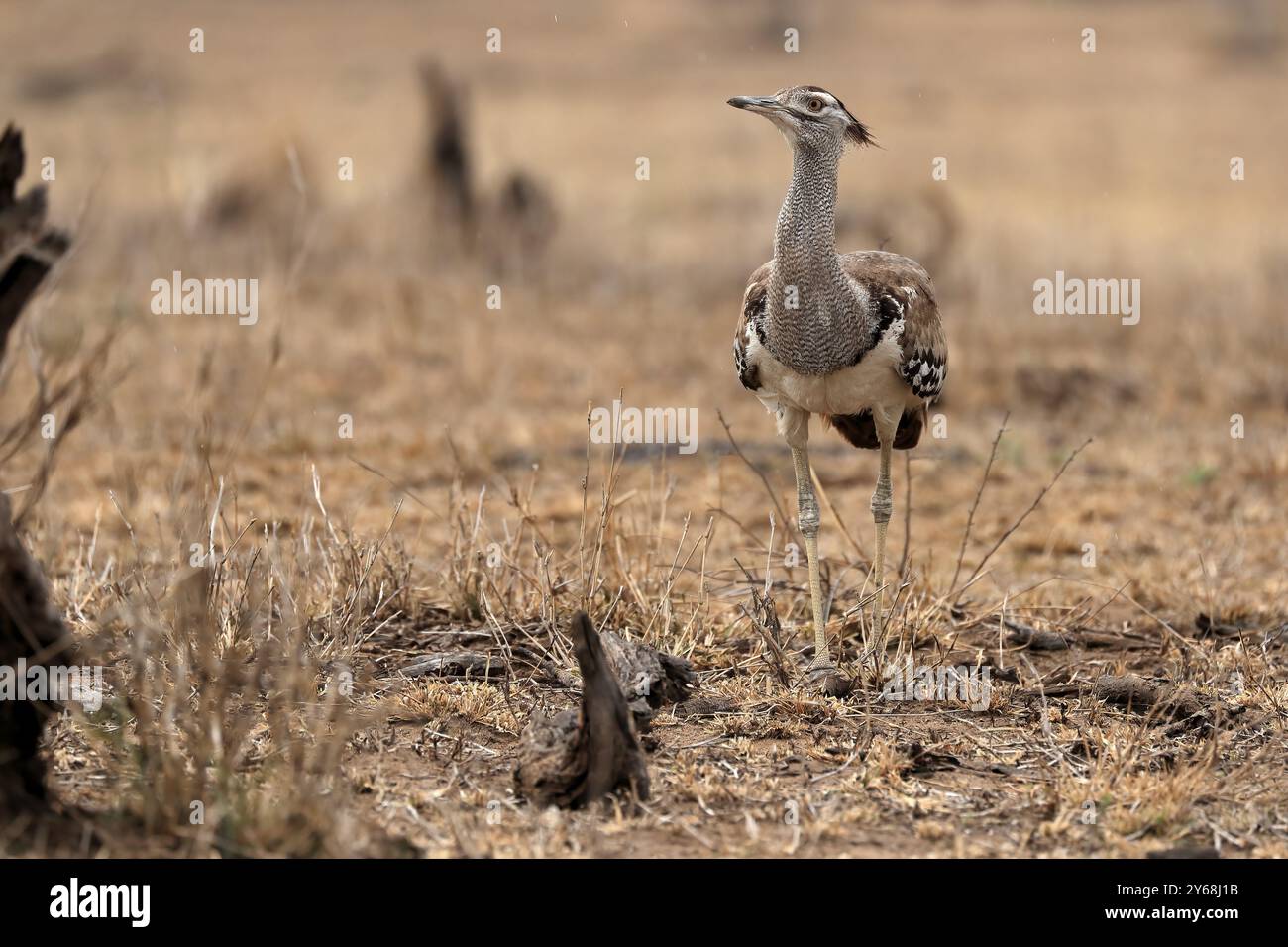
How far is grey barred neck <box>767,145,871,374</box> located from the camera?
450 centimetres

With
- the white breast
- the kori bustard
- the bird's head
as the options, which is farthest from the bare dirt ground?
the bird's head

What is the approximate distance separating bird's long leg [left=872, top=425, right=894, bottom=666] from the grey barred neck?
1.65 ft

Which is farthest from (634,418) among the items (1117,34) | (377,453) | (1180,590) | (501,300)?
(1117,34)

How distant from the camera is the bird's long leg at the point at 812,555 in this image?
15.9ft

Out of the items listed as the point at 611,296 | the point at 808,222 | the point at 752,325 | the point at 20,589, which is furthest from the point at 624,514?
the point at 611,296

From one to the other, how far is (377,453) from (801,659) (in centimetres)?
405

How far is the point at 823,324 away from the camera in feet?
14.8

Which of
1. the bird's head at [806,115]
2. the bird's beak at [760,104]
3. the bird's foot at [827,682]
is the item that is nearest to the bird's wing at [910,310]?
the bird's head at [806,115]

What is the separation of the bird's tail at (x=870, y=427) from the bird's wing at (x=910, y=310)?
0.23 m

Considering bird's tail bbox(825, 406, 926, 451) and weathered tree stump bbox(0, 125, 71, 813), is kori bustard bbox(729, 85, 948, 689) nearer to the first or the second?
bird's tail bbox(825, 406, 926, 451)

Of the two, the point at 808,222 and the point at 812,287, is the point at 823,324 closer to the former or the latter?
the point at 812,287

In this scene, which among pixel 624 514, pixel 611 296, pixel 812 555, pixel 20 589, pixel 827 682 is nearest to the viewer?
pixel 20 589

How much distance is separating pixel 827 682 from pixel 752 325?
3.71 feet

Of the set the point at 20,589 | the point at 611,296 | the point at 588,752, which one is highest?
the point at 611,296
